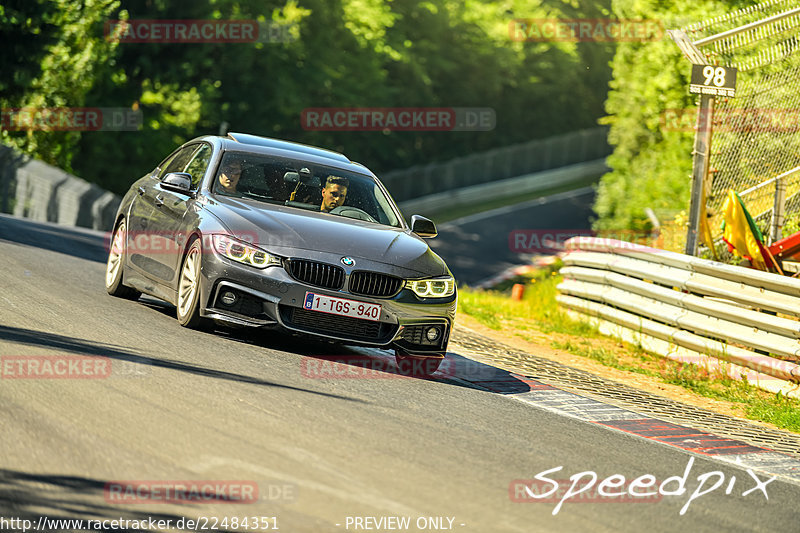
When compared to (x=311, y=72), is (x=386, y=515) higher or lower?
lower

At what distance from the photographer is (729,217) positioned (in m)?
13.2

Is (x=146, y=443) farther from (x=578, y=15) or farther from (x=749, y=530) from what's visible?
(x=578, y=15)

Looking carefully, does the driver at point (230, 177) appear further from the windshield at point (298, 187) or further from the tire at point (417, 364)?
the tire at point (417, 364)

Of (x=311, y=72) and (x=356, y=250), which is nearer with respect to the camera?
(x=356, y=250)

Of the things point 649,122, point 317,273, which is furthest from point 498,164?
point 317,273

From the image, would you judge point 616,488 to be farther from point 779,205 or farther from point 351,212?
point 779,205

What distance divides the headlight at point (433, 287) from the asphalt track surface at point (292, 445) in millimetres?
703

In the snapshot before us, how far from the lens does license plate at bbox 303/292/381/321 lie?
891 cm

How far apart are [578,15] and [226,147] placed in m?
62.2

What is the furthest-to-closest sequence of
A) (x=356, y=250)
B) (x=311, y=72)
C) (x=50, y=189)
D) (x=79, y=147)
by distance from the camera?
1. (x=311, y=72)
2. (x=79, y=147)
3. (x=50, y=189)
4. (x=356, y=250)

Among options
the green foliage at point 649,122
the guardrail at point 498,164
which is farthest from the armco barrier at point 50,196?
the guardrail at point 498,164

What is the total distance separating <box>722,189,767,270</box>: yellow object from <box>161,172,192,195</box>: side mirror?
640cm

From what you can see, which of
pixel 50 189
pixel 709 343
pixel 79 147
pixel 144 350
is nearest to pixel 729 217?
pixel 709 343

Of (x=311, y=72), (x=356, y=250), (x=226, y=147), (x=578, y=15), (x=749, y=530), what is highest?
(x=578, y=15)
